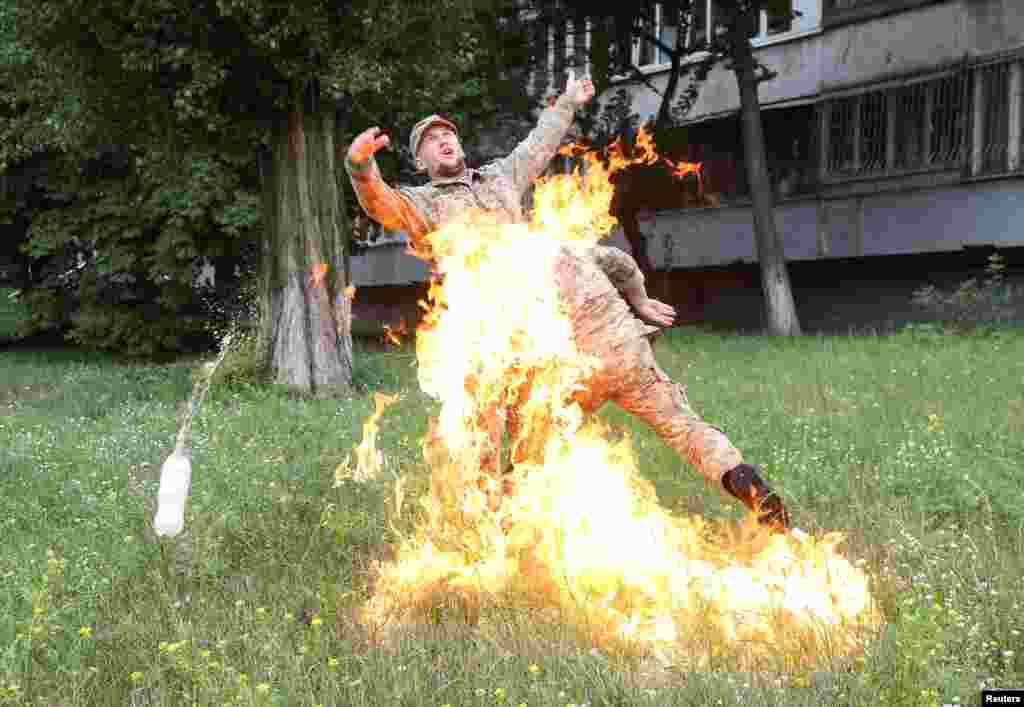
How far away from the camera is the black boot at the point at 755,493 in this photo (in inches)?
216

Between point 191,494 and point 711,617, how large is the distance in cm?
398

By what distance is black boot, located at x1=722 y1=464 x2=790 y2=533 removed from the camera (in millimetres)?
5477

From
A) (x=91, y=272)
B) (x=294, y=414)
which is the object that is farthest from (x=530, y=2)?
(x=294, y=414)

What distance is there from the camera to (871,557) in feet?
20.8

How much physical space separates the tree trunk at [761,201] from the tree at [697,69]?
0.06 ft

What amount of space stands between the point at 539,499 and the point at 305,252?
10.2m

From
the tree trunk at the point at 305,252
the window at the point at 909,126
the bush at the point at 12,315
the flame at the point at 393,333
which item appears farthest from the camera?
the bush at the point at 12,315

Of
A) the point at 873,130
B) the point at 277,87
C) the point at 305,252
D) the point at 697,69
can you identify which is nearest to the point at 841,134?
the point at 873,130

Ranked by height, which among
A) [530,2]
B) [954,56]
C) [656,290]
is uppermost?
[530,2]

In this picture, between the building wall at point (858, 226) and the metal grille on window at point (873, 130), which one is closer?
the building wall at point (858, 226)

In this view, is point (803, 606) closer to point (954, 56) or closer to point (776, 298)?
point (776, 298)

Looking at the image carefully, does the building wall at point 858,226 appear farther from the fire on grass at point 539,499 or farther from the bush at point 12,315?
the fire on grass at point 539,499

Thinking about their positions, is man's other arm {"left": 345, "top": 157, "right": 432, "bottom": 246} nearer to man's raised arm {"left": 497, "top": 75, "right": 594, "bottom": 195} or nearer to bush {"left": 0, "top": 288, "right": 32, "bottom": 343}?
man's raised arm {"left": 497, "top": 75, "right": 594, "bottom": 195}

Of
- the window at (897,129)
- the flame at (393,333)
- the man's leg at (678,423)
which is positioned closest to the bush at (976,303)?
the window at (897,129)
